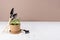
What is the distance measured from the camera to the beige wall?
4.95ft

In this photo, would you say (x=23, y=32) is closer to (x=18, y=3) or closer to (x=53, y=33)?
(x=53, y=33)

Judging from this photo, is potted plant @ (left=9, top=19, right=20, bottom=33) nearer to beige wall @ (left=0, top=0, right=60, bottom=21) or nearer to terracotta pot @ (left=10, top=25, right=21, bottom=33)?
terracotta pot @ (left=10, top=25, right=21, bottom=33)

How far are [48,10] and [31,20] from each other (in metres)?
0.26

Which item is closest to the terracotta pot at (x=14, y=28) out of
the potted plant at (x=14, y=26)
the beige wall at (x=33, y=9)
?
the potted plant at (x=14, y=26)

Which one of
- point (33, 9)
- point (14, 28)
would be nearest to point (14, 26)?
point (14, 28)

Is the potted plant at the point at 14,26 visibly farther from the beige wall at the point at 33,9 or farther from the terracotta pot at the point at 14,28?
the beige wall at the point at 33,9

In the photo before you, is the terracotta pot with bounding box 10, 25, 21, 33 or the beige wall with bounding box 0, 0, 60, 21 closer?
the terracotta pot with bounding box 10, 25, 21, 33

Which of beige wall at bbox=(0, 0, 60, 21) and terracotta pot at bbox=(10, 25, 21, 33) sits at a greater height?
beige wall at bbox=(0, 0, 60, 21)

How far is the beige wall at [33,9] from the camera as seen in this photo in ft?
4.95

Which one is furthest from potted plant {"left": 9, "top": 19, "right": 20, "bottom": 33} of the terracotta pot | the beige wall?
the beige wall

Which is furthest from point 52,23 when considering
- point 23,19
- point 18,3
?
point 18,3

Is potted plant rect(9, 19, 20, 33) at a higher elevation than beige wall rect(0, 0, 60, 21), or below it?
below

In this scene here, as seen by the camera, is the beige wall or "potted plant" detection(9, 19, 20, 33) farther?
the beige wall

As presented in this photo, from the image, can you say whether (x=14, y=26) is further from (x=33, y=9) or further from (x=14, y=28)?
(x=33, y=9)
